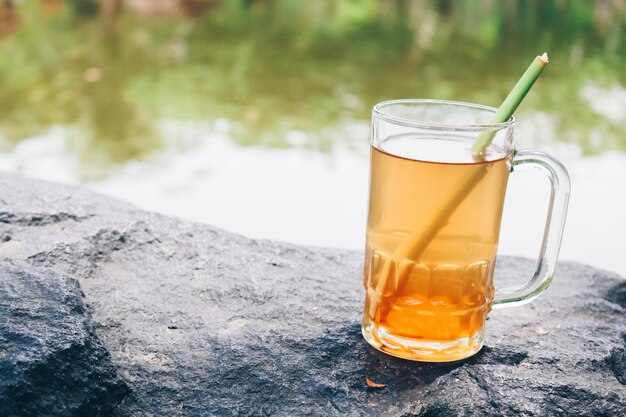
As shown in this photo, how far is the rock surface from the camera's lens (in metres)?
1.23

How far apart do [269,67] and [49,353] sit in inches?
194

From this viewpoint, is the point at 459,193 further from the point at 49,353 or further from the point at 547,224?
the point at 49,353

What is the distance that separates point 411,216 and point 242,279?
1.37 ft

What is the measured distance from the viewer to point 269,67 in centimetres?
587

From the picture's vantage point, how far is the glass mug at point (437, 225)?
1.23m

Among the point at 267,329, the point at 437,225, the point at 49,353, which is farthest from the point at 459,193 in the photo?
the point at 49,353

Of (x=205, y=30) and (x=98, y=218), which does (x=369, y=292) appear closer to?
(x=98, y=218)

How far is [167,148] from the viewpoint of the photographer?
429cm

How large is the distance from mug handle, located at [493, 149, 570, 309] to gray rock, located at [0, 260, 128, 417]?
2.25 feet

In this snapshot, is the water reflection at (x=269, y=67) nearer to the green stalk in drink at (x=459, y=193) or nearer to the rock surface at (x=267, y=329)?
the rock surface at (x=267, y=329)

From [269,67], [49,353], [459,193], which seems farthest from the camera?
[269,67]

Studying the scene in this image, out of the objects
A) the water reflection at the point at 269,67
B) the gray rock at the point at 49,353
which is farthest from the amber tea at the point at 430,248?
the water reflection at the point at 269,67

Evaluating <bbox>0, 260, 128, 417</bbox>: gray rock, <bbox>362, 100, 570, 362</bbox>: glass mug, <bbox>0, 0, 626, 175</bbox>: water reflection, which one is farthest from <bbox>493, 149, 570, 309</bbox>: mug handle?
<bbox>0, 0, 626, 175</bbox>: water reflection

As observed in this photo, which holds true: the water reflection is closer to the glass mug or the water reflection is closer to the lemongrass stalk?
the glass mug
